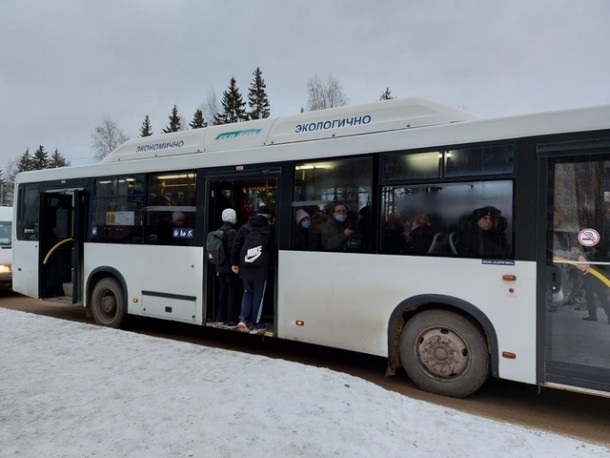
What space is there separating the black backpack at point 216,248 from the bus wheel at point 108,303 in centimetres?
226

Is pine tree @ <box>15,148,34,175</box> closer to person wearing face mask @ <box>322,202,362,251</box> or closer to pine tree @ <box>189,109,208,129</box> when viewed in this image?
pine tree @ <box>189,109,208,129</box>

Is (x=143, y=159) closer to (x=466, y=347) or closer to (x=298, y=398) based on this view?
(x=298, y=398)

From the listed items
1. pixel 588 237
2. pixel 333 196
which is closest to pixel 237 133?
pixel 333 196

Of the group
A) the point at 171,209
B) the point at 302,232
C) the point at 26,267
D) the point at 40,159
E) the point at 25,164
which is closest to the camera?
the point at 302,232

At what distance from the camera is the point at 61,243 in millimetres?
8406

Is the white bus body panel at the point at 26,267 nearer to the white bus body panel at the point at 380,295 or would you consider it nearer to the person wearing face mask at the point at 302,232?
the white bus body panel at the point at 380,295

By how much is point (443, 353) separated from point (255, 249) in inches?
103

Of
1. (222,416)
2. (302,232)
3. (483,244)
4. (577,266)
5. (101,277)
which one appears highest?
(302,232)

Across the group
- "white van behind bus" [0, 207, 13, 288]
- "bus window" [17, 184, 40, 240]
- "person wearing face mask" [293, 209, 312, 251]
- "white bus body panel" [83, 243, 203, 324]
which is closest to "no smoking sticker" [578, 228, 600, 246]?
"person wearing face mask" [293, 209, 312, 251]

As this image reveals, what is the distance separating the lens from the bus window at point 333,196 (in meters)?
5.00

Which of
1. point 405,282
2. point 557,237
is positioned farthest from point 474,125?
point 405,282

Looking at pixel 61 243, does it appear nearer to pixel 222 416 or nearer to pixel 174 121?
pixel 222 416

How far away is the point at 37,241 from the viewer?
8.26m

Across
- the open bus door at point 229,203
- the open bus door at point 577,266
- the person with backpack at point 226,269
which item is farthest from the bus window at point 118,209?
the open bus door at point 577,266
